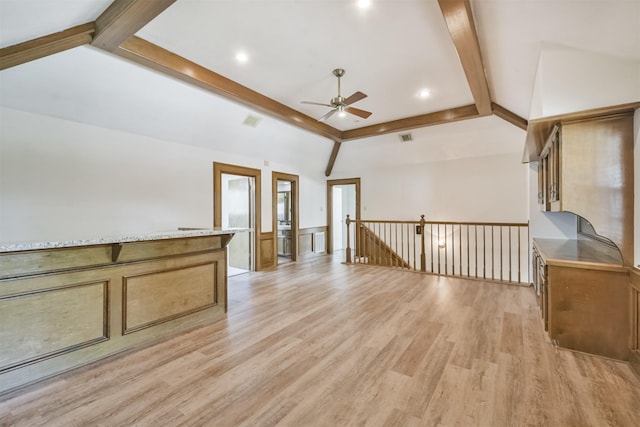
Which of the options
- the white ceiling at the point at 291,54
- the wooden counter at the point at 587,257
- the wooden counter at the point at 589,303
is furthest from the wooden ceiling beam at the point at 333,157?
the wooden counter at the point at 589,303

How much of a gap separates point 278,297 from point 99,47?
3498mm

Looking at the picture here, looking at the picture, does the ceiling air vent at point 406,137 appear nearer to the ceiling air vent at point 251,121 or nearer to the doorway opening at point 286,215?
the doorway opening at point 286,215

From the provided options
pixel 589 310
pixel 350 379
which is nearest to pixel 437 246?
pixel 589 310

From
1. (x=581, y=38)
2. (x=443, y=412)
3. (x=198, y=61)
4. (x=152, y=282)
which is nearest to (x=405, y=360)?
(x=443, y=412)

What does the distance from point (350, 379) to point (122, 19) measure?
11.1 feet

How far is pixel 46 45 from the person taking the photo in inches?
98.7

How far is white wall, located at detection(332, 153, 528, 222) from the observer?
588 centimetres

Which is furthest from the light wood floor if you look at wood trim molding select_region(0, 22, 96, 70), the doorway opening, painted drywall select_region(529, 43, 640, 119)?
the doorway opening

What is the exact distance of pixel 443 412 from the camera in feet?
5.68

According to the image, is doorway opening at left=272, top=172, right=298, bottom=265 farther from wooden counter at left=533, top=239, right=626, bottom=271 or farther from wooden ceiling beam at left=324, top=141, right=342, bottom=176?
wooden counter at left=533, top=239, right=626, bottom=271

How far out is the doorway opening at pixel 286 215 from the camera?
6535 millimetres

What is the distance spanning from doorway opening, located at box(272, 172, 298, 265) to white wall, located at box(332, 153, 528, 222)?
1.91m

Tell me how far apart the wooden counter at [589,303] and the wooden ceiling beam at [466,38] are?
6.99 ft

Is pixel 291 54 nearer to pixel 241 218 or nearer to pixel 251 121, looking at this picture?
pixel 251 121
